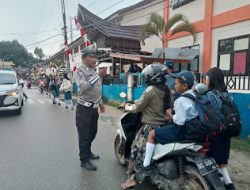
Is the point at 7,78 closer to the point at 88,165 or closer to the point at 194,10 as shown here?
the point at 88,165

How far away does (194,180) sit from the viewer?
321 cm

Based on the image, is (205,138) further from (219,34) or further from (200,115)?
(219,34)

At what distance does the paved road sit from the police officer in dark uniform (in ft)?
1.16

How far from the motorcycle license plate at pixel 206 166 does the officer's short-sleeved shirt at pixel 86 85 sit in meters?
2.22

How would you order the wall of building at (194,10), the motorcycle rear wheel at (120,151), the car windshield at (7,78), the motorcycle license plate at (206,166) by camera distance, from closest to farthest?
the motorcycle license plate at (206,166)
the motorcycle rear wheel at (120,151)
the car windshield at (7,78)
the wall of building at (194,10)

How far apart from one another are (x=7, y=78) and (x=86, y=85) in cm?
802

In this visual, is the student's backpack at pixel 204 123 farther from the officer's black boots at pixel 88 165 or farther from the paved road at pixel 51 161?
the officer's black boots at pixel 88 165

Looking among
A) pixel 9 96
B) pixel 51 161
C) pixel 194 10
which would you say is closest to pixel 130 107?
pixel 51 161

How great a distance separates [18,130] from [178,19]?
9475 mm

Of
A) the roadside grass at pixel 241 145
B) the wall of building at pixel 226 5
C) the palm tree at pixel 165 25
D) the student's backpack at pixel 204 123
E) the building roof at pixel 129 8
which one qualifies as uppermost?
the building roof at pixel 129 8

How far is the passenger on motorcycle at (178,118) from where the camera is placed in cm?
318

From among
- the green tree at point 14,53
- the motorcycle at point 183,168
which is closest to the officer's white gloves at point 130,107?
the motorcycle at point 183,168

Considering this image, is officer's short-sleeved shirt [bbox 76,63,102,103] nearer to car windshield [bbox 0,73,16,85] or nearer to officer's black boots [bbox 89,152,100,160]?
officer's black boots [bbox 89,152,100,160]

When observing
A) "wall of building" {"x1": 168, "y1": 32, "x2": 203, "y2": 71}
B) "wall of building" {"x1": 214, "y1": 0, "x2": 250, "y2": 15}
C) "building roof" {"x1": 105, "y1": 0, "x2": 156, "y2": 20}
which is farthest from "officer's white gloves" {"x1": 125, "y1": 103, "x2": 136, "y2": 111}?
"building roof" {"x1": 105, "y1": 0, "x2": 156, "y2": 20}
